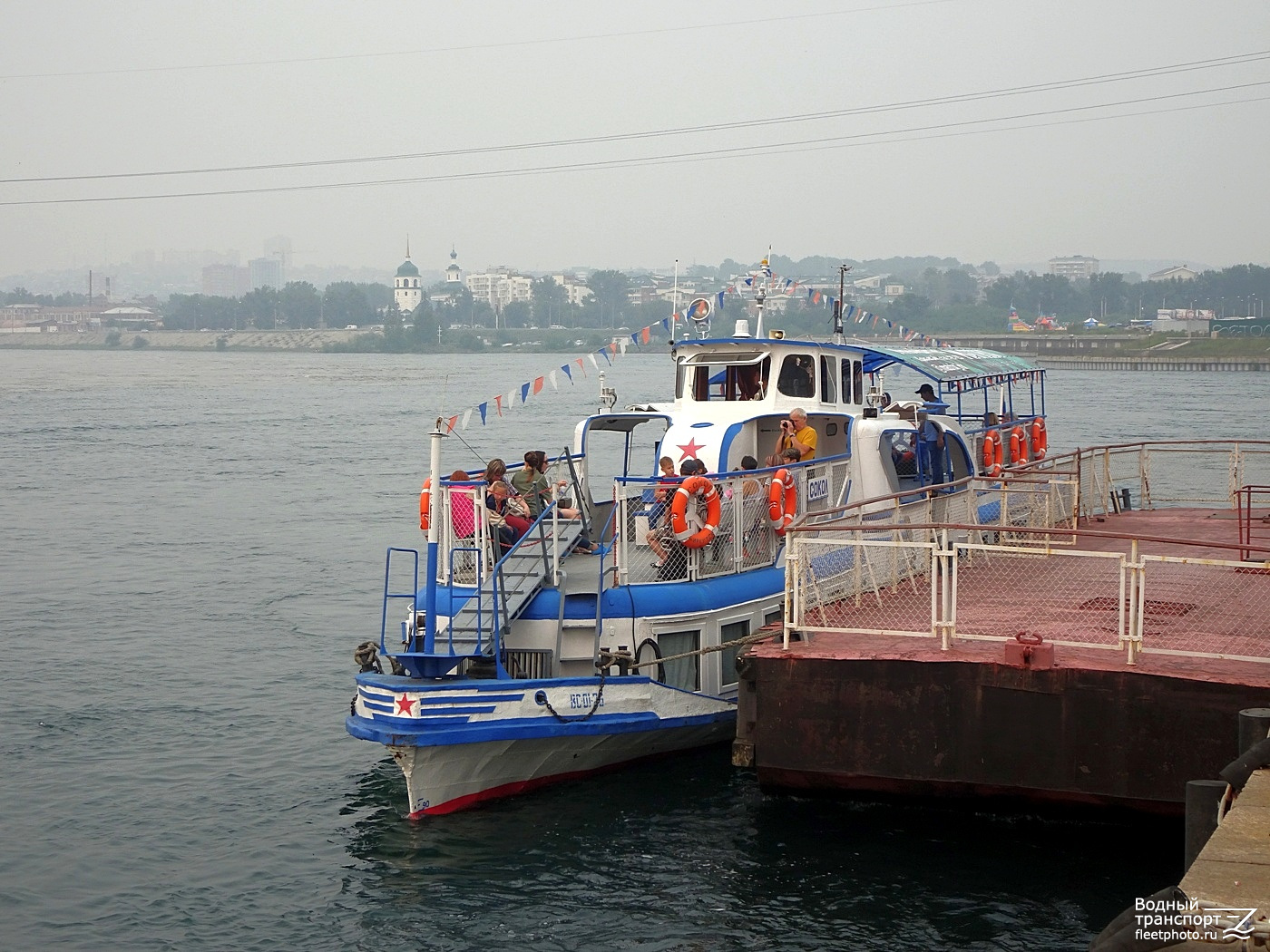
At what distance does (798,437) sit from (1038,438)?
1078 centimetres

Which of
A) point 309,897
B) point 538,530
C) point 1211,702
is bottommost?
point 309,897

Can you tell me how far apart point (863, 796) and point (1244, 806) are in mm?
5454

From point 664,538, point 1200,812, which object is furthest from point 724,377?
point 1200,812

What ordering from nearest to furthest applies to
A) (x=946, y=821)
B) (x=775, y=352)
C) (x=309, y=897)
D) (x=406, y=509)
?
1. (x=309, y=897)
2. (x=946, y=821)
3. (x=775, y=352)
4. (x=406, y=509)

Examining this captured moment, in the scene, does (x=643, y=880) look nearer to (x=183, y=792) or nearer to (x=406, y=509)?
(x=183, y=792)

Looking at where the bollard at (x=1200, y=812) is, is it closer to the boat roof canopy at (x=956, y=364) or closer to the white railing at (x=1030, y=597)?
the white railing at (x=1030, y=597)

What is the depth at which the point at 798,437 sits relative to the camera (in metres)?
19.5

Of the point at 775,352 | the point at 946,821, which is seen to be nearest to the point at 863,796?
the point at 946,821

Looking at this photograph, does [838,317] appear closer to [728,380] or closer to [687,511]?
[728,380]

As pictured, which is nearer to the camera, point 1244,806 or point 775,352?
point 1244,806

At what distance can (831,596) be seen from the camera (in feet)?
54.7

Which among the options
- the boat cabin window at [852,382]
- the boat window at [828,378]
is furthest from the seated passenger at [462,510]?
the boat cabin window at [852,382]

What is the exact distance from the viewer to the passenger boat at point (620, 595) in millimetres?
15430

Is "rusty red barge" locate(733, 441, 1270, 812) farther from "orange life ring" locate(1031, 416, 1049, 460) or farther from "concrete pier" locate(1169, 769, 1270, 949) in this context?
"orange life ring" locate(1031, 416, 1049, 460)
